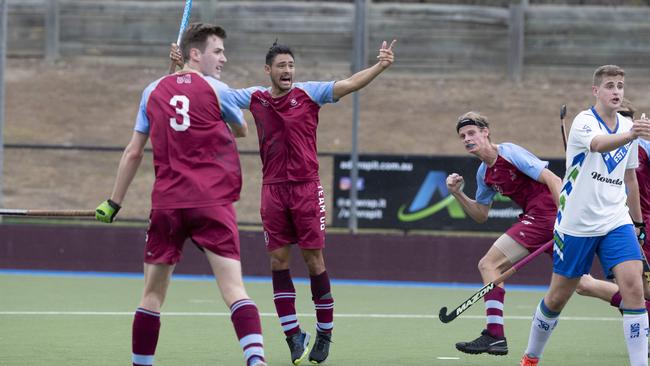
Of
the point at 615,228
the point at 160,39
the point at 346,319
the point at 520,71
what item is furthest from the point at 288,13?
the point at 615,228

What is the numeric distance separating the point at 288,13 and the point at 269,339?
14.1m

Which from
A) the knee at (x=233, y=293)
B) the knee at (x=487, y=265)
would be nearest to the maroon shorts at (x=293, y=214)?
the knee at (x=487, y=265)

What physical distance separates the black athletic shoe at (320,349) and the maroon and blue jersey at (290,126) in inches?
37.4

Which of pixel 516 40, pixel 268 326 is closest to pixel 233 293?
pixel 268 326

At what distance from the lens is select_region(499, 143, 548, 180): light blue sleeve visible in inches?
301

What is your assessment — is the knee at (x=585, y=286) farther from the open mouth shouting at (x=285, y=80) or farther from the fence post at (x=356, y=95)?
the fence post at (x=356, y=95)

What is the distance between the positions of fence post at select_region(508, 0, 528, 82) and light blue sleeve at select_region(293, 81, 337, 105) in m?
14.1

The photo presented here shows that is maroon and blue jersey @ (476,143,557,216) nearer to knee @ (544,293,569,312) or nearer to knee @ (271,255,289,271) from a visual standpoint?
knee @ (544,293,569,312)

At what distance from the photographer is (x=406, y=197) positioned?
542 inches

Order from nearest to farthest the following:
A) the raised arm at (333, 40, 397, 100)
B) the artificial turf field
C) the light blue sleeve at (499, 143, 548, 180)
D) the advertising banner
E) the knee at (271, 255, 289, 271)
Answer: the raised arm at (333, 40, 397, 100)
the knee at (271, 255, 289, 271)
the artificial turf field
the light blue sleeve at (499, 143, 548, 180)
the advertising banner

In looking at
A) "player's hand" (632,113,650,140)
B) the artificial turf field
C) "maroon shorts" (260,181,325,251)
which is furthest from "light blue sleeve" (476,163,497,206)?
"player's hand" (632,113,650,140)

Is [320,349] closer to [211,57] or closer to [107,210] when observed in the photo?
[107,210]

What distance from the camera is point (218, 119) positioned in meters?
5.64

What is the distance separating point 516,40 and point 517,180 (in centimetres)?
1380
